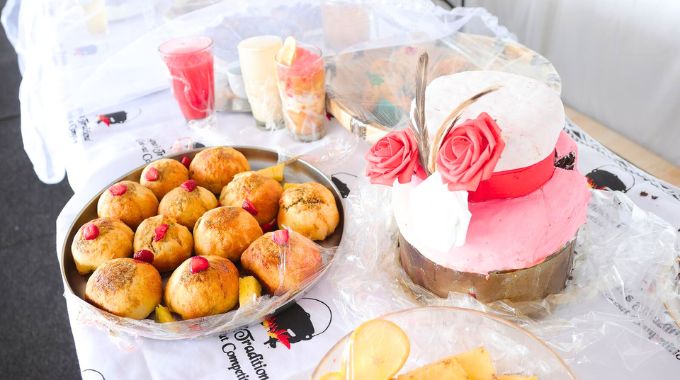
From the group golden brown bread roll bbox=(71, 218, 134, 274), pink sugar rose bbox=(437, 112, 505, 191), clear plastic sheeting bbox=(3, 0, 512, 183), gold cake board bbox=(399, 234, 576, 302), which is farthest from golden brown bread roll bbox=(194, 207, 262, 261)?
clear plastic sheeting bbox=(3, 0, 512, 183)

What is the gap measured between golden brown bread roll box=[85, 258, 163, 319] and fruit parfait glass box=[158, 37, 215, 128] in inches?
18.9

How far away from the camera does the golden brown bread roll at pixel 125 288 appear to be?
0.65 m

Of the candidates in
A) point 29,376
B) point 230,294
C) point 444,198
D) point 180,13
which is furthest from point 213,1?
point 29,376

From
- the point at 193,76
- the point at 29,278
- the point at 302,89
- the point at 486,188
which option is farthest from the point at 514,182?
the point at 29,278

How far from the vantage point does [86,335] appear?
673 mm

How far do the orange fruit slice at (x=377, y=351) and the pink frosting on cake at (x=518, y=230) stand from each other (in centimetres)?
13

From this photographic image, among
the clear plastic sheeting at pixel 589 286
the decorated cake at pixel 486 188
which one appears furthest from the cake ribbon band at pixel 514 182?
the clear plastic sheeting at pixel 589 286

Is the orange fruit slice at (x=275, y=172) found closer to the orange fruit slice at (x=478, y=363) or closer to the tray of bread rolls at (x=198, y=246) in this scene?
the tray of bread rolls at (x=198, y=246)

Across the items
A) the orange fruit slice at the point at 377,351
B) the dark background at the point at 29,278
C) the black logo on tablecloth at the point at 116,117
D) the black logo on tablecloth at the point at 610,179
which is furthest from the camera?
the dark background at the point at 29,278

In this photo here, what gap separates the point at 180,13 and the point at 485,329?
1.12m

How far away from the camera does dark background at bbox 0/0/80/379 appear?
144 cm

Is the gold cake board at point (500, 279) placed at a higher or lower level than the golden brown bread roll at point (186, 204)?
higher

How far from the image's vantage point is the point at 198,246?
737 mm

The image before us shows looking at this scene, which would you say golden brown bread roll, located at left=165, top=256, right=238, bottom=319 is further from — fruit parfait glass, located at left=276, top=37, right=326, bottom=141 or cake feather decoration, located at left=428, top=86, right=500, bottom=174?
fruit parfait glass, located at left=276, top=37, right=326, bottom=141
